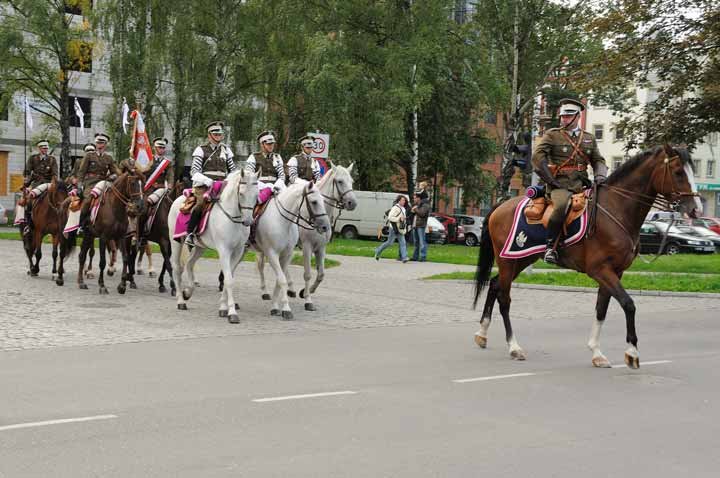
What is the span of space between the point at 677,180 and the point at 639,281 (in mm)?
10491

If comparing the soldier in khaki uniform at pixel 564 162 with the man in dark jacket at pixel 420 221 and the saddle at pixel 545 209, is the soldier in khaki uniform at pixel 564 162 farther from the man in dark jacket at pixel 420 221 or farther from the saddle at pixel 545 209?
the man in dark jacket at pixel 420 221

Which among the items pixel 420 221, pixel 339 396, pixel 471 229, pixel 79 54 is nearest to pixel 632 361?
pixel 339 396

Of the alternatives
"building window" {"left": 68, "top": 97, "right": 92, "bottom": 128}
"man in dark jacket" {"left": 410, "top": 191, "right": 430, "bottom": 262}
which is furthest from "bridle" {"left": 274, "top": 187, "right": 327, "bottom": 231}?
"building window" {"left": 68, "top": 97, "right": 92, "bottom": 128}

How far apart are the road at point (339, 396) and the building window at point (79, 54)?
29474 mm

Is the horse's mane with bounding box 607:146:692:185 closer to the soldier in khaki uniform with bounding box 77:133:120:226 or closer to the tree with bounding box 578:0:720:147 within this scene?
the soldier in khaki uniform with bounding box 77:133:120:226

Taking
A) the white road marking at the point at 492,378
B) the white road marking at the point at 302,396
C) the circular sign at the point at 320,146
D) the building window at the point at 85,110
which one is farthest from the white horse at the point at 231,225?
the building window at the point at 85,110

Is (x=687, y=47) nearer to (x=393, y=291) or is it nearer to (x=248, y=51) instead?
(x=393, y=291)

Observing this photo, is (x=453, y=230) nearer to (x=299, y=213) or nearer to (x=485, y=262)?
(x=299, y=213)

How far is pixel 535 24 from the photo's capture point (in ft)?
145

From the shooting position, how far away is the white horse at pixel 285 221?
14297mm

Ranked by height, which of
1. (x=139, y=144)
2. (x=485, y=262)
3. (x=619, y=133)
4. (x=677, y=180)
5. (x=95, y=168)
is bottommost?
(x=485, y=262)

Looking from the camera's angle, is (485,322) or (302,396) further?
(485,322)

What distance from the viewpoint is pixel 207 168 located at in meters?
14.9

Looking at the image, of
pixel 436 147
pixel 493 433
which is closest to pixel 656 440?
pixel 493 433
